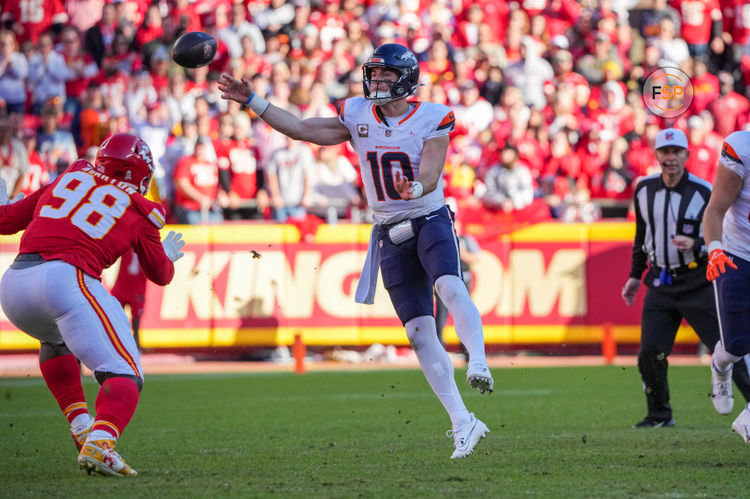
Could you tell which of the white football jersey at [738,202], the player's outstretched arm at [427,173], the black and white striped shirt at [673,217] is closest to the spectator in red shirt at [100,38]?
the black and white striped shirt at [673,217]

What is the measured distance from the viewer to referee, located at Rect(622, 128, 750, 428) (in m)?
7.94

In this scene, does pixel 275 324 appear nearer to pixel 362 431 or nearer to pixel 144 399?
pixel 144 399

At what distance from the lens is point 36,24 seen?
16.9 meters

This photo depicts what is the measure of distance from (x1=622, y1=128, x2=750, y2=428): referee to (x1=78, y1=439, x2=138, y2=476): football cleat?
3892 millimetres

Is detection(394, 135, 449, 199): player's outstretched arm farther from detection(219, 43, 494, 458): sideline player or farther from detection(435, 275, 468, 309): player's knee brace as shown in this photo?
detection(435, 275, 468, 309): player's knee brace

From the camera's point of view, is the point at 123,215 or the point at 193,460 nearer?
the point at 123,215

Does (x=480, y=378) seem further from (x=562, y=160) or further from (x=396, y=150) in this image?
(x=562, y=160)

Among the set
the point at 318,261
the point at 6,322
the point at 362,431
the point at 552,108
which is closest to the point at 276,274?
the point at 318,261

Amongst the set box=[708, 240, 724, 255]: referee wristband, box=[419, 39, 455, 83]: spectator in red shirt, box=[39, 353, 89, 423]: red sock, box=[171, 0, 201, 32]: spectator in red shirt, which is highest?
box=[171, 0, 201, 32]: spectator in red shirt

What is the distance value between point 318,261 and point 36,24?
6291mm

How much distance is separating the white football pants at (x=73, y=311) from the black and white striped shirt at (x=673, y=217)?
155 inches

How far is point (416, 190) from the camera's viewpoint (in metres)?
5.96

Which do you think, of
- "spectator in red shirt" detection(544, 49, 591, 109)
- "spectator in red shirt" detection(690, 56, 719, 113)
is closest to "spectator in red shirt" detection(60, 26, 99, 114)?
"spectator in red shirt" detection(544, 49, 591, 109)

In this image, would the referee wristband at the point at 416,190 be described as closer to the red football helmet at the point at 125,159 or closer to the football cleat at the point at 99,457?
the red football helmet at the point at 125,159
